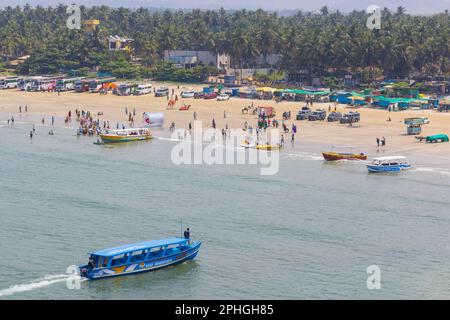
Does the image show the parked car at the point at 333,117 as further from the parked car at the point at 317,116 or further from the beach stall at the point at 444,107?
the beach stall at the point at 444,107

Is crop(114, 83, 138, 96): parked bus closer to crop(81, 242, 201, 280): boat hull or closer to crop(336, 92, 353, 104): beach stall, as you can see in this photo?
crop(336, 92, 353, 104): beach stall

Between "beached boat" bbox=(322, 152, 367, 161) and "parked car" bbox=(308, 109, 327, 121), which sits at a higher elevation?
"parked car" bbox=(308, 109, 327, 121)

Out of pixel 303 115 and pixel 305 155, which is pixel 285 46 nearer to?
pixel 303 115

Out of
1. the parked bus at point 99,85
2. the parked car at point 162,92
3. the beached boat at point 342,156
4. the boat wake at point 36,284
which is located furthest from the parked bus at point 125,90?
the boat wake at point 36,284

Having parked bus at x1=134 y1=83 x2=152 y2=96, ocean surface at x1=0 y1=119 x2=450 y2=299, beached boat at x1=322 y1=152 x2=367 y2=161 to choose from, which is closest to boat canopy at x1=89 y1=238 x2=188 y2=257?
ocean surface at x1=0 y1=119 x2=450 y2=299

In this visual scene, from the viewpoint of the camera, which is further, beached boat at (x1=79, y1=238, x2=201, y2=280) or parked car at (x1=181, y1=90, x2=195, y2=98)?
parked car at (x1=181, y1=90, x2=195, y2=98)

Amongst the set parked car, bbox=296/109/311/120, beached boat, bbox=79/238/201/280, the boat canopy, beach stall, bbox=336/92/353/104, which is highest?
beach stall, bbox=336/92/353/104

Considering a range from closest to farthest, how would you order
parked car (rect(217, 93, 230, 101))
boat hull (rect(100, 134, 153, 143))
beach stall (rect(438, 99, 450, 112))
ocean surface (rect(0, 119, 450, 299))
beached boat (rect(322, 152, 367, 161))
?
ocean surface (rect(0, 119, 450, 299)) < beached boat (rect(322, 152, 367, 161)) < boat hull (rect(100, 134, 153, 143)) < beach stall (rect(438, 99, 450, 112)) < parked car (rect(217, 93, 230, 101))
